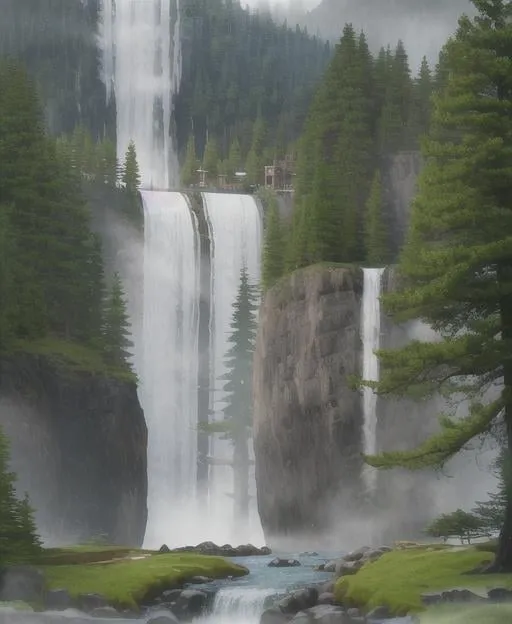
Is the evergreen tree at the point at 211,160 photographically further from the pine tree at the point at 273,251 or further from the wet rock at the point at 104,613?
the wet rock at the point at 104,613

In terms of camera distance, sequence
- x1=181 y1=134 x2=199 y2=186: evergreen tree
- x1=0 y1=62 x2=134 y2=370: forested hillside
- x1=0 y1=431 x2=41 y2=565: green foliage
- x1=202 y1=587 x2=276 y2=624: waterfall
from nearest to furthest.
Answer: x1=202 y1=587 x2=276 y2=624: waterfall, x1=0 y1=431 x2=41 y2=565: green foliage, x1=0 y1=62 x2=134 y2=370: forested hillside, x1=181 y1=134 x2=199 y2=186: evergreen tree

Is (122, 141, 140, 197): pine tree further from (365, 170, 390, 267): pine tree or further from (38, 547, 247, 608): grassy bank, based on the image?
(38, 547, 247, 608): grassy bank

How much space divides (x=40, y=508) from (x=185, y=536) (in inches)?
208

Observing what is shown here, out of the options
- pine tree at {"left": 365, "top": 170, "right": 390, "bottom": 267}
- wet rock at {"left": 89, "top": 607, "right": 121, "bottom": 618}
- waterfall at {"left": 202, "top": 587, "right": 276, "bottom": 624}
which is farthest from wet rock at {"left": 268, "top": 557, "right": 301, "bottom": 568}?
pine tree at {"left": 365, "top": 170, "right": 390, "bottom": 267}

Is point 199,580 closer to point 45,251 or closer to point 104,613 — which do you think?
point 104,613

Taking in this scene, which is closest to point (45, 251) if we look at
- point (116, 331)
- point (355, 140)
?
point (116, 331)

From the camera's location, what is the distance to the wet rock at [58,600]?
66.5 feet

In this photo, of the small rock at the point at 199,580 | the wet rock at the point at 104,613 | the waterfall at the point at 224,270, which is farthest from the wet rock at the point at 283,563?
the wet rock at the point at 104,613

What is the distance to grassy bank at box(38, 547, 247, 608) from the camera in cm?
2078

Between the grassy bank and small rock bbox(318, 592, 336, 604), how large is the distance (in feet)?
9.77

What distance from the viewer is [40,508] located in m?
26.4

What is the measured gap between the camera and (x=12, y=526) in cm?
2147

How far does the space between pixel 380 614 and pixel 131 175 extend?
2161 cm

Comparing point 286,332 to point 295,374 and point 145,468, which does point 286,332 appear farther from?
point 145,468
